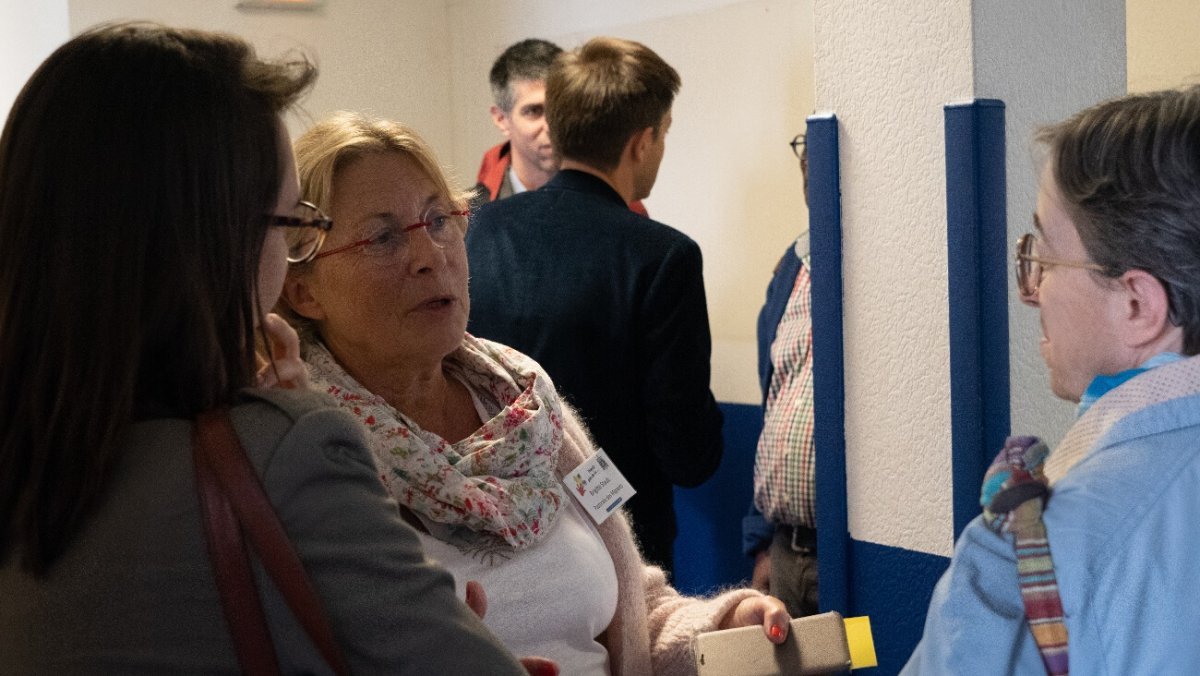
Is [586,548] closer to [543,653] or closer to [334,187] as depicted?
→ [543,653]

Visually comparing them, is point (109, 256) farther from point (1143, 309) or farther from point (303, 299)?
point (1143, 309)

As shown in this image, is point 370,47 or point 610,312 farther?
point 370,47

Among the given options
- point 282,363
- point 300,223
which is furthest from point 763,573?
point 300,223

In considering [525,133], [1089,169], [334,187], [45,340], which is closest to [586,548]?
[334,187]

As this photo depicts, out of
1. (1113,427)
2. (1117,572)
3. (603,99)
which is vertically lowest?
(1117,572)

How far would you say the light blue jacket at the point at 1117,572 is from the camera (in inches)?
51.3

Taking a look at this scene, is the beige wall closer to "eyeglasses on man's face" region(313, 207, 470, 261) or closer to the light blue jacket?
"eyeglasses on man's face" region(313, 207, 470, 261)

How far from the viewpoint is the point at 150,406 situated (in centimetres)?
107

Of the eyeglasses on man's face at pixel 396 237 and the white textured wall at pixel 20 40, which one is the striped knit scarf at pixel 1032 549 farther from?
the white textured wall at pixel 20 40

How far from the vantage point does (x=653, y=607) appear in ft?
6.97

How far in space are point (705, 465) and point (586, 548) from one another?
1.17 metres

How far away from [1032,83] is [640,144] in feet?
3.20

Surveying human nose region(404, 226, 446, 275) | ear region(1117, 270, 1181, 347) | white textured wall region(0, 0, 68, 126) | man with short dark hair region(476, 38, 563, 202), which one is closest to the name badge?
human nose region(404, 226, 446, 275)

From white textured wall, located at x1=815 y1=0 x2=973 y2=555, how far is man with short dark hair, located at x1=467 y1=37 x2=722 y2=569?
0.38 m
